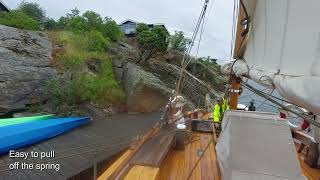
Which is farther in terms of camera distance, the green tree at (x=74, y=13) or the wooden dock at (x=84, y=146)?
the green tree at (x=74, y=13)

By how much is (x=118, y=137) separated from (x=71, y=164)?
443 cm

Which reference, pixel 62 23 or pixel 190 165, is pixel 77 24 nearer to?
pixel 62 23

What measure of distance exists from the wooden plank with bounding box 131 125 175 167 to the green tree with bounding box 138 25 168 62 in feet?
55.6

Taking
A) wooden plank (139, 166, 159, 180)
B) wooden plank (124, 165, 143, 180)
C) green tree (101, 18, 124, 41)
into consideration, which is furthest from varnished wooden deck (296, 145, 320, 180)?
green tree (101, 18, 124, 41)

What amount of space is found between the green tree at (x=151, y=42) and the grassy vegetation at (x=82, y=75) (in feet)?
9.28

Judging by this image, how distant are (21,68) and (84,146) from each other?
7.57 metres

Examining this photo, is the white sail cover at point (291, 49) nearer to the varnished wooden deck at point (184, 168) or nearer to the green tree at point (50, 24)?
the varnished wooden deck at point (184, 168)

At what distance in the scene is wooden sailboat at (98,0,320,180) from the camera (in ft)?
8.83

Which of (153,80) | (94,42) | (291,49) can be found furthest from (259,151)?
(94,42)

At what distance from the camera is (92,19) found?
22.7 meters

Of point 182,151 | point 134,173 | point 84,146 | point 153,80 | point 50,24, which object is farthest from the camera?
point 50,24

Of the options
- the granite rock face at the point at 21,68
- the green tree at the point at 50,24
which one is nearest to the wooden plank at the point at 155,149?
the granite rock face at the point at 21,68

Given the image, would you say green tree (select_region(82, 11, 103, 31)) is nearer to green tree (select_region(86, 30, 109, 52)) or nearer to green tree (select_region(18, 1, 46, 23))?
green tree (select_region(86, 30, 109, 52))

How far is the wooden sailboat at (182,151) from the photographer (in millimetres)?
2691
